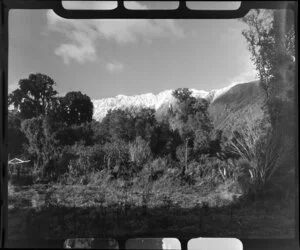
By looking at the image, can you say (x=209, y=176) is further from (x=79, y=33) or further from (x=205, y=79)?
(x=79, y=33)

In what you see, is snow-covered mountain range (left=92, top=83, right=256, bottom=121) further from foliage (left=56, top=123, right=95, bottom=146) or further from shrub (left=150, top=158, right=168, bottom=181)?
shrub (left=150, top=158, right=168, bottom=181)

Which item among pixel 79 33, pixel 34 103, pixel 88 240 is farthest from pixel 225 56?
pixel 88 240

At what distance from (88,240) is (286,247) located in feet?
3.47

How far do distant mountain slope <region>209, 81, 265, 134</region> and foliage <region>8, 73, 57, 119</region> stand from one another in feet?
2.87

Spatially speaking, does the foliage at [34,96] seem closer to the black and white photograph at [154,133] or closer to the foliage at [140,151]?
the black and white photograph at [154,133]

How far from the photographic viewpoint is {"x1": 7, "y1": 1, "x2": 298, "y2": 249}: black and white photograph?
2.04m

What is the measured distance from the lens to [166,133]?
214 centimetres

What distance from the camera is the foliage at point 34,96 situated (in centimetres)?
204

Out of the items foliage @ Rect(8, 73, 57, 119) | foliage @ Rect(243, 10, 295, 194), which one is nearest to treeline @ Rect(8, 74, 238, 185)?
foliage @ Rect(8, 73, 57, 119)

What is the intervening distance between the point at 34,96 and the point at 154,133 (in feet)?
2.22

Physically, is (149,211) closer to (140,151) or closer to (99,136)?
(140,151)

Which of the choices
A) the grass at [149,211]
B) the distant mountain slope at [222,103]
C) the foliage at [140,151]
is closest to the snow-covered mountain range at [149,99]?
the distant mountain slope at [222,103]

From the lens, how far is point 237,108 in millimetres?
2121

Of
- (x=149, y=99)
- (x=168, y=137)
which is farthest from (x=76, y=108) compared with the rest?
(x=168, y=137)
